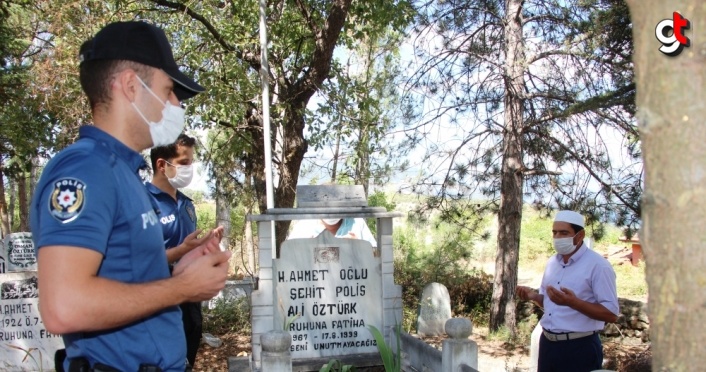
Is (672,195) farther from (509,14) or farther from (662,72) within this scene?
(509,14)

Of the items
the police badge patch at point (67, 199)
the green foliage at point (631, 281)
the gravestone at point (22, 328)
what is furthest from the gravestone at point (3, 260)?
the green foliage at point (631, 281)

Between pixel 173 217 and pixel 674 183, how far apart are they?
3344 millimetres

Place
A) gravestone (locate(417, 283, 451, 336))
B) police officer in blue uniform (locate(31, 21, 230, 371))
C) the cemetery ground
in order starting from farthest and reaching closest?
gravestone (locate(417, 283, 451, 336)), the cemetery ground, police officer in blue uniform (locate(31, 21, 230, 371))

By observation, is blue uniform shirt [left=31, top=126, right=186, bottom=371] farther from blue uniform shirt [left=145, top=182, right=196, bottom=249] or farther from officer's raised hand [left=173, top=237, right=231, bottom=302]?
blue uniform shirt [left=145, top=182, right=196, bottom=249]

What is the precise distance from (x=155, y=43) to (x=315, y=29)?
8.85m

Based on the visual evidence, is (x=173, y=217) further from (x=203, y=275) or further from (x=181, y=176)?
(x=203, y=275)

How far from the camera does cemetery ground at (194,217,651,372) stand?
335 inches

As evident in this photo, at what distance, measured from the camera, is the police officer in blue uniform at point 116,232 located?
1661mm

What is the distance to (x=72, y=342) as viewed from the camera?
1.89 metres

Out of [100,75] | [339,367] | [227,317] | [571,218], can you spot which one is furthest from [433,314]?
[100,75]

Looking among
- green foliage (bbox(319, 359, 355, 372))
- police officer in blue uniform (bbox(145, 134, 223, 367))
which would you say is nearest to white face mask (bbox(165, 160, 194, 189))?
police officer in blue uniform (bbox(145, 134, 223, 367))

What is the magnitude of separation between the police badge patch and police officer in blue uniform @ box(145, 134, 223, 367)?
229 cm

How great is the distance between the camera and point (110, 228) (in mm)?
1757

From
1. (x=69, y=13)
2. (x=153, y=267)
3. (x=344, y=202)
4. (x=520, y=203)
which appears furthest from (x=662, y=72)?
(x=69, y=13)
